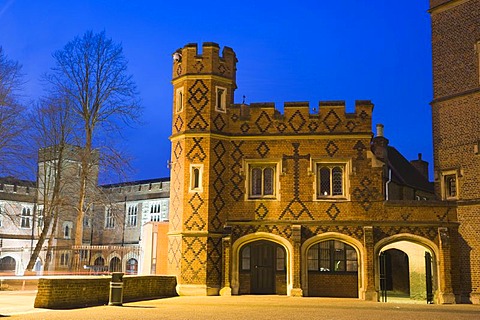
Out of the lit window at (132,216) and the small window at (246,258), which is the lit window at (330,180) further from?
the lit window at (132,216)

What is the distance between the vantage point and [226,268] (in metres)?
20.7

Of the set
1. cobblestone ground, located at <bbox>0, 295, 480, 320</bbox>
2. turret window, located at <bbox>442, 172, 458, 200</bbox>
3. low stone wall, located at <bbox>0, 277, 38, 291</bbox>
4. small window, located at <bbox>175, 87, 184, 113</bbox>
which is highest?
small window, located at <bbox>175, 87, 184, 113</bbox>

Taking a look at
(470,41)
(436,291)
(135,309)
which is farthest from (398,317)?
(470,41)

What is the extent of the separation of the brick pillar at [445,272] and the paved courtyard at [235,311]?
363cm

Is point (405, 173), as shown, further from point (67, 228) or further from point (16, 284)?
point (67, 228)

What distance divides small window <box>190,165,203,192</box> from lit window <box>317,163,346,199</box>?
433 cm

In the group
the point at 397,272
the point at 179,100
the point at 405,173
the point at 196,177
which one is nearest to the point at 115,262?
the point at 196,177

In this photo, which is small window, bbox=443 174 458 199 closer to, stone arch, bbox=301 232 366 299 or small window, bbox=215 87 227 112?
stone arch, bbox=301 232 366 299

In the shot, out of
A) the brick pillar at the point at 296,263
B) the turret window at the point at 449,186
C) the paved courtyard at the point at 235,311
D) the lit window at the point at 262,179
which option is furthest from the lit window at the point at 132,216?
the turret window at the point at 449,186

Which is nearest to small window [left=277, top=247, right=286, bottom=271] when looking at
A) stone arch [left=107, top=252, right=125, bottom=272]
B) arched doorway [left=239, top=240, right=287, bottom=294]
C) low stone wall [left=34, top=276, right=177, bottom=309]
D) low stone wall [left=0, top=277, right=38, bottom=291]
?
arched doorway [left=239, top=240, right=287, bottom=294]

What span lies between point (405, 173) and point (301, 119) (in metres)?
14.6

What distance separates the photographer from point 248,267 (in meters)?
21.8

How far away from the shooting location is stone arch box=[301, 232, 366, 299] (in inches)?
803

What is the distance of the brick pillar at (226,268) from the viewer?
2059cm
